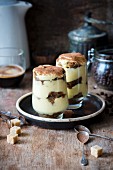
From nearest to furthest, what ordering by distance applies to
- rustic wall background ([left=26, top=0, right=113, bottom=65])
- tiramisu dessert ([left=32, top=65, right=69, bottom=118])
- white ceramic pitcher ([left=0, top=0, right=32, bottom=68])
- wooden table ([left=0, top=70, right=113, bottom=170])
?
wooden table ([left=0, top=70, right=113, bottom=170]) → tiramisu dessert ([left=32, top=65, right=69, bottom=118]) → white ceramic pitcher ([left=0, top=0, right=32, bottom=68]) → rustic wall background ([left=26, top=0, right=113, bottom=65])

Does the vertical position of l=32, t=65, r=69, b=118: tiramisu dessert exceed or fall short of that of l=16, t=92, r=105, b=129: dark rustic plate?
it exceeds it

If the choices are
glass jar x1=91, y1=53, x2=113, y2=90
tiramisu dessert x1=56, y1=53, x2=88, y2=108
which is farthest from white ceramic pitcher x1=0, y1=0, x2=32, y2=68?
tiramisu dessert x1=56, y1=53, x2=88, y2=108

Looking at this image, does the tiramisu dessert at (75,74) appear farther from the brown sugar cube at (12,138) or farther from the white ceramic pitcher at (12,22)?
the white ceramic pitcher at (12,22)

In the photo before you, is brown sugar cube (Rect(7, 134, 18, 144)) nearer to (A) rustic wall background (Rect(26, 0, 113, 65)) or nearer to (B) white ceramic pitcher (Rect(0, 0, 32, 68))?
(B) white ceramic pitcher (Rect(0, 0, 32, 68))

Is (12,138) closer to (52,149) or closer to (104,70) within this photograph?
(52,149)

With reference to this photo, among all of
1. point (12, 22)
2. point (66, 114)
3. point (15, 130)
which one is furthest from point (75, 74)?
point (12, 22)

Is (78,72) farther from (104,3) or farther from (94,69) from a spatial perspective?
(104,3)
